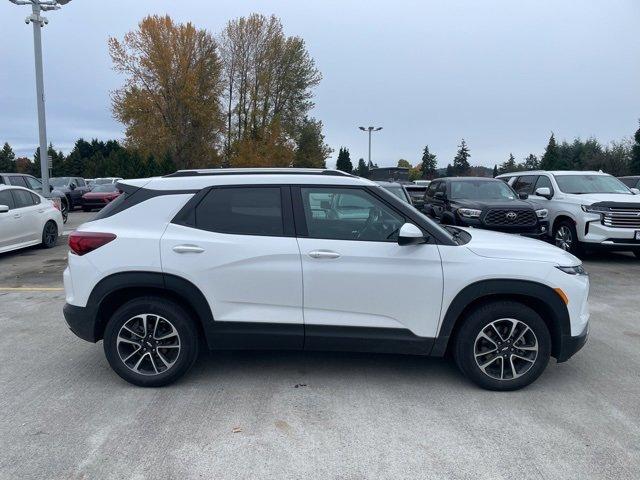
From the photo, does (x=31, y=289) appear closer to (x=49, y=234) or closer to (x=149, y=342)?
(x=149, y=342)

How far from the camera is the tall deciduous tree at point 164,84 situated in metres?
40.6

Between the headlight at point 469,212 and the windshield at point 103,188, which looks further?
the windshield at point 103,188

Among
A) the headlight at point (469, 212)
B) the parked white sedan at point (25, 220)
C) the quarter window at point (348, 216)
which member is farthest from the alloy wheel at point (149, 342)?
the parked white sedan at point (25, 220)

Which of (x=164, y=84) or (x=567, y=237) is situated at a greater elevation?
(x=164, y=84)

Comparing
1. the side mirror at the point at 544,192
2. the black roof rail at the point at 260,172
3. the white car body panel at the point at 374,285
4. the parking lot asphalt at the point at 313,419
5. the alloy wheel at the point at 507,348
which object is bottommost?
the parking lot asphalt at the point at 313,419

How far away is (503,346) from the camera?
4.21 meters

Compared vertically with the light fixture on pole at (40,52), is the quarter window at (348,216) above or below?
below

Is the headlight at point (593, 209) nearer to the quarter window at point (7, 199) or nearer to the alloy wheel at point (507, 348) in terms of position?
the alloy wheel at point (507, 348)

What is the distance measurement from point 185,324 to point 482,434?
2349mm

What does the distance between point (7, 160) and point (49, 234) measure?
7067 cm

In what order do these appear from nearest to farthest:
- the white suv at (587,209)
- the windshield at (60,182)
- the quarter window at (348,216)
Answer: the quarter window at (348,216)
the white suv at (587,209)
the windshield at (60,182)

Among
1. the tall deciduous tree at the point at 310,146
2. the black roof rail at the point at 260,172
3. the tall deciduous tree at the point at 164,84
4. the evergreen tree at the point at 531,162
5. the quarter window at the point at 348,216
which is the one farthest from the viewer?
the evergreen tree at the point at 531,162

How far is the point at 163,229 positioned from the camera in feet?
14.0

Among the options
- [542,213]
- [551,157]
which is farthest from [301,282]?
[551,157]
